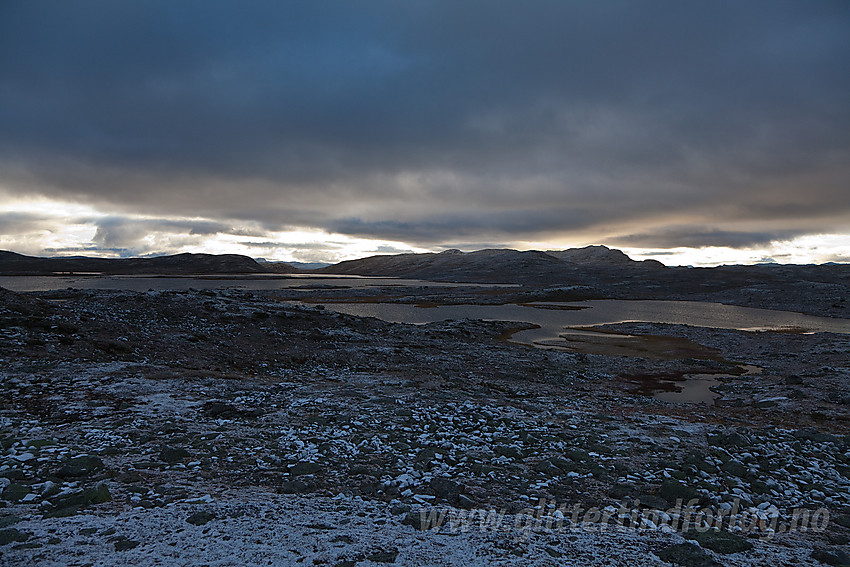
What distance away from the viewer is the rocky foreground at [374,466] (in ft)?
28.1

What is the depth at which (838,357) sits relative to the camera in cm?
4069

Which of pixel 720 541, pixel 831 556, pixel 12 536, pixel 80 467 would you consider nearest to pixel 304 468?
pixel 80 467

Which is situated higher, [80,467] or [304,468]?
[80,467]

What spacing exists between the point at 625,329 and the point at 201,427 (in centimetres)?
5929

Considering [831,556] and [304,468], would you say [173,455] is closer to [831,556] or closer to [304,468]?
[304,468]

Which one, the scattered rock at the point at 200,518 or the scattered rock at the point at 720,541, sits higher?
the scattered rock at the point at 200,518

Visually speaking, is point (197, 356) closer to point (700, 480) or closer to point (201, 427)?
point (201, 427)

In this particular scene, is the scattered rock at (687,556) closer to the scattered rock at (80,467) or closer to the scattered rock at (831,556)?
the scattered rock at (831,556)

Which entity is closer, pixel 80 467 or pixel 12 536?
pixel 12 536

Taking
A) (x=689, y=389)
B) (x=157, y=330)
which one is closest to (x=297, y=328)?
(x=157, y=330)

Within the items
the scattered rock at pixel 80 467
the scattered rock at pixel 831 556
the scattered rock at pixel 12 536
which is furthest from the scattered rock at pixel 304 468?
the scattered rock at pixel 831 556

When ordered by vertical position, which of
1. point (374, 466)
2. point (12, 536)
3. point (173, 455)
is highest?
point (12, 536)

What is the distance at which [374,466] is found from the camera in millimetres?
12656

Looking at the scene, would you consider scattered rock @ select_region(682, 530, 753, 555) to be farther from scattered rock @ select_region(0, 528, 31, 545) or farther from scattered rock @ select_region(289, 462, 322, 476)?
scattered rock @ select_region(0, 528, 31, 545)
